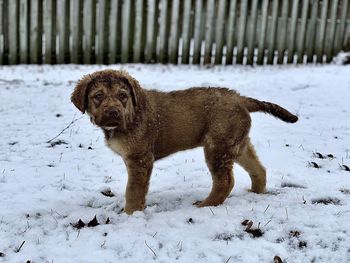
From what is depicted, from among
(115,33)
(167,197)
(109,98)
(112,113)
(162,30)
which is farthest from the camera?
(162,30)

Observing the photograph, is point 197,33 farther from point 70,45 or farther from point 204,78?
point 70,45

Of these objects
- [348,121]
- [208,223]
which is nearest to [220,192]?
[208,223]

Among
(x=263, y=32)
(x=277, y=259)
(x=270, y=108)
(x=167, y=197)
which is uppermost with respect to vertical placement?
(x=263, y=32)

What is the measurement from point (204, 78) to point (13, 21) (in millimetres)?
3610

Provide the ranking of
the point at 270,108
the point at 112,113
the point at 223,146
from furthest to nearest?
the point at 270,108 < the point at 223,146 < the point at 112,113

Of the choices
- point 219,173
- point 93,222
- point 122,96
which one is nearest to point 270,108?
point 219,173

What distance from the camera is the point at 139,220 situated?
12.7 ft

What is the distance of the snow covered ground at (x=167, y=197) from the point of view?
3.45 m

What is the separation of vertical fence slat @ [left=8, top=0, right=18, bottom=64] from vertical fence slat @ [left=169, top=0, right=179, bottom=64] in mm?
2880

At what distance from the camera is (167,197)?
4473mm

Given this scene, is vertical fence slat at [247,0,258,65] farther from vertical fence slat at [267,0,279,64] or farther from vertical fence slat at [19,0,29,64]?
vertical fence slat at [19,0,29,64]

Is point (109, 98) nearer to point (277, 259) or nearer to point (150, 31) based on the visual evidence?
point (277, 259)

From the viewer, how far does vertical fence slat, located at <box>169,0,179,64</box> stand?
966 centimetres

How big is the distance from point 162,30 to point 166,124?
581cm
